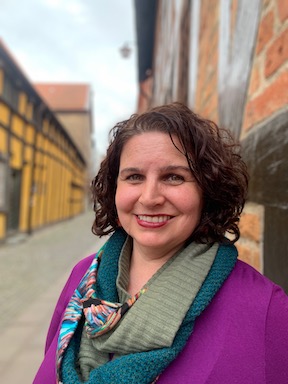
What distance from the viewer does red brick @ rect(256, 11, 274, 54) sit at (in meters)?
1.43

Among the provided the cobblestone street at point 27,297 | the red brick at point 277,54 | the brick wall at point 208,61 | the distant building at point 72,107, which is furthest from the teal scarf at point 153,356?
the distant building at point 72,107

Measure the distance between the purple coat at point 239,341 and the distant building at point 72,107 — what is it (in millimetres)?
38095

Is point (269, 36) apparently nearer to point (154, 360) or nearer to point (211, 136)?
point (211, 136)

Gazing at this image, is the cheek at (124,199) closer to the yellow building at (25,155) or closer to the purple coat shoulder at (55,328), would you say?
the purple coat shoulder at (55,328)

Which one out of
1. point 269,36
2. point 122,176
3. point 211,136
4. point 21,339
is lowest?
point 21,339

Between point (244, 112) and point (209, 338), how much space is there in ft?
4.07

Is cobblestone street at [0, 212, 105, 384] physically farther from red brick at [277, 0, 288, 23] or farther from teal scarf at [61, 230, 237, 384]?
red brick at [277, 0, 288, 23]

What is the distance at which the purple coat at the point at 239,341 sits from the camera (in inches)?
34.2

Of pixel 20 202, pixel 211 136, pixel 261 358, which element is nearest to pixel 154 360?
pixel 261 358

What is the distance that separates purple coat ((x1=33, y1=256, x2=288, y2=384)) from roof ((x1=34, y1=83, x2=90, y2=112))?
134 ft

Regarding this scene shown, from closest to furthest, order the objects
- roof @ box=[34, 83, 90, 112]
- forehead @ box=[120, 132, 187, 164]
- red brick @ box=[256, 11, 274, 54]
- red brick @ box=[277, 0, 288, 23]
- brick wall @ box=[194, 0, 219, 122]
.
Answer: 1. forehead @ box=[120, 132, 187, 164]
2. red brick @ box=[277, 0, 288, 23]
3. red brick @ box=[256, 11, 274, 54]
4. brick wall @ box=[194, 0, 219, 122]
5. roof @ box=[34, 83, 90, 112]

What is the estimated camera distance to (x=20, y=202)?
42.9 feet

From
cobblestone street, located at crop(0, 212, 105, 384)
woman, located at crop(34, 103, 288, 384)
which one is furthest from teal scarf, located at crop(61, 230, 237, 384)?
cobblestone street, located at crop(0, 212, 105, 384)

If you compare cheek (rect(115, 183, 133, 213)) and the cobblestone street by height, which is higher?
cheek (rect(115, 183, 133, 213))
